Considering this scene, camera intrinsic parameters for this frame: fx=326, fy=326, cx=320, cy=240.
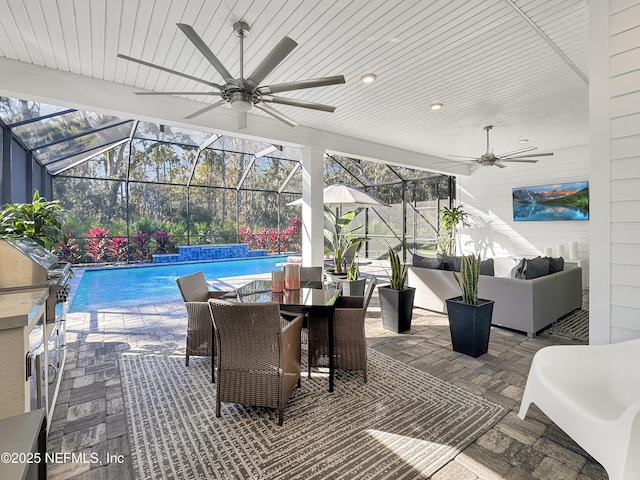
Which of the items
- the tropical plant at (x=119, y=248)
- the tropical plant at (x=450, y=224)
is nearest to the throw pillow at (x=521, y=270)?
the tropical plant at (x=450, y=224)

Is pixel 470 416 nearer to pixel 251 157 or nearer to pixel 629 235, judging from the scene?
pixel 629 235

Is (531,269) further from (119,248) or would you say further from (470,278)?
(119,248)

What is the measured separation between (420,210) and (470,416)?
835 centimetres

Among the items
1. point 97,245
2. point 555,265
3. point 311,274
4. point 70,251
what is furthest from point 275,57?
point 97,245

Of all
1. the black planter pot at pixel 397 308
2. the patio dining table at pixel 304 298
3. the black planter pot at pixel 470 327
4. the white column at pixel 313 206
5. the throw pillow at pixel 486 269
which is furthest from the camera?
the white column at pixel 313 206

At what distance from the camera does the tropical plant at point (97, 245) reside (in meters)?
9.91

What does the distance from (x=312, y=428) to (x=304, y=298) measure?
3.18 feet

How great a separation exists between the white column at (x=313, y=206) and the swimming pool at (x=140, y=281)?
8.66ft

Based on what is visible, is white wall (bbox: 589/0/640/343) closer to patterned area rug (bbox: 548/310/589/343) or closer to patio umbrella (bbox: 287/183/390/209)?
patterned area rug (bbox: 548/310/589/343)

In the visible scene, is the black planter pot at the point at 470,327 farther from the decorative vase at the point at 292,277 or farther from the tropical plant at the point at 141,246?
the tropical plant at the point at 141,246

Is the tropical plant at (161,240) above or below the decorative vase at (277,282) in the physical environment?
above

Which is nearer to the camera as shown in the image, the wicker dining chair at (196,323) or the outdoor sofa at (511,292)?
the wicker dining chair at (196,323)

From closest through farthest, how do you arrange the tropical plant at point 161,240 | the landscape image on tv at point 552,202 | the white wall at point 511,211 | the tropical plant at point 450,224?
the landscape image on tv at point 552,202 < the white wall at point 511,211 < the tropical plant at point 450,224 < the tropical plant at point 161,240

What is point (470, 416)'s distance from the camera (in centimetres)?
226
